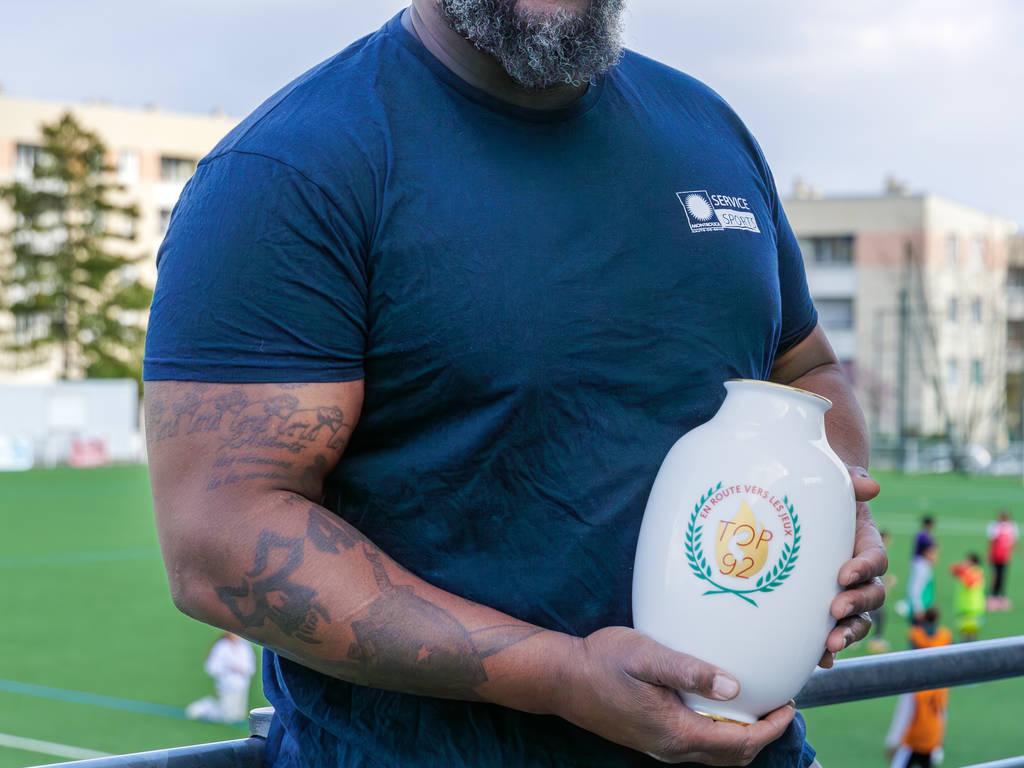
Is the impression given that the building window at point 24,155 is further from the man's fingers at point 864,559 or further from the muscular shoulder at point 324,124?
the man's fingers at point 864,559

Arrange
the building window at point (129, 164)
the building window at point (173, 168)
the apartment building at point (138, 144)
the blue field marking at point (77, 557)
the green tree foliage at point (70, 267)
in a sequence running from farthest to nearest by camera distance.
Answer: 1. the building window at point (173, 168)
2. the building window at point (129, 164)
3. the apartment building at point (138, 144)
4. the green tree foliage at point (70, 267)
5. the blue field marking at point (77, 557)

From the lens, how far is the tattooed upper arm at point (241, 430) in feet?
4.89

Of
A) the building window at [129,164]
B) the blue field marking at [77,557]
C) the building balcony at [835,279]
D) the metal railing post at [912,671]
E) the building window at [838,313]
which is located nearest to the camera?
the metal railing post at [912,671]

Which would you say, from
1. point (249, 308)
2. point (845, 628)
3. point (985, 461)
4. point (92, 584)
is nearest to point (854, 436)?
point (845, 628)

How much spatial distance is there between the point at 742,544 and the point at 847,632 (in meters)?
0.20

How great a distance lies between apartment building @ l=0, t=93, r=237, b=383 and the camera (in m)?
55.6

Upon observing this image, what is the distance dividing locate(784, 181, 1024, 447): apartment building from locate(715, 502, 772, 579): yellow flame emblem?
204ft

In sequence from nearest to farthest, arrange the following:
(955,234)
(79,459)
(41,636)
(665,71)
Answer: (665,71) → (41,636) → (79,459) → (955,234)

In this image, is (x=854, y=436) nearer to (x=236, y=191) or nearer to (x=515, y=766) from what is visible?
(x=515, y=766)

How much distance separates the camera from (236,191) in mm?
1499

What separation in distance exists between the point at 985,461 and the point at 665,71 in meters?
52.5

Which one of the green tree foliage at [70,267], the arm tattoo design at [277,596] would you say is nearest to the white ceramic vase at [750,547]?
the arm tattoo design at [277,596]

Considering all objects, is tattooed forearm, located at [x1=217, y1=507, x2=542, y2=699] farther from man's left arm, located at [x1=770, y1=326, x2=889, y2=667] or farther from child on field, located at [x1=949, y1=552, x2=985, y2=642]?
child on field, located at [x1=949, y1=552, x2=985, y2=642]

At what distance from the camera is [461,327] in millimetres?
1541
